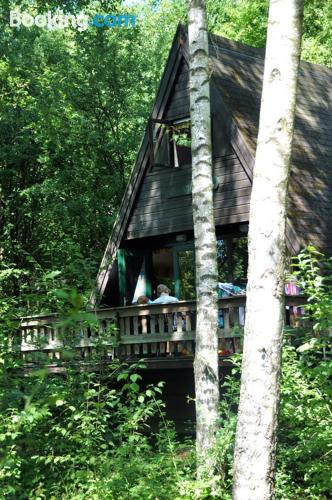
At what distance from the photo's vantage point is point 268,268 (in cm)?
473

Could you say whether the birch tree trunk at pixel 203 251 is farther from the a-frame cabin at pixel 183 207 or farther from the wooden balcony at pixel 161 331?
the a-frame cabin at pixel 183 207

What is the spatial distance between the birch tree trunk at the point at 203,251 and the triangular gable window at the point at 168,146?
729 centimetres

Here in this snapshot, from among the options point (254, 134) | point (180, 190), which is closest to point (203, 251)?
point (254, 134)

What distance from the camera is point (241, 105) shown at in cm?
1546

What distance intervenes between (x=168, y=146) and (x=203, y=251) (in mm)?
8394

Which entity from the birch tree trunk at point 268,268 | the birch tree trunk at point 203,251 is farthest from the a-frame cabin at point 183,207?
the birch tree trunk at point 268,268

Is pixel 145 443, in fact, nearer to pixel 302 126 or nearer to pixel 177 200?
pixel 177 200

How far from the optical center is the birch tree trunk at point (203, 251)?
26.1 feet

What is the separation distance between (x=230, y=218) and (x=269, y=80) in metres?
9.85

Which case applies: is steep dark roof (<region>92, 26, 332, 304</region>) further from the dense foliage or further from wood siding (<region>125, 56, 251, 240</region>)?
the dense foliage

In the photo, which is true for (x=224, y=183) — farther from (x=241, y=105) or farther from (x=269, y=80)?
(x=269, y=80)

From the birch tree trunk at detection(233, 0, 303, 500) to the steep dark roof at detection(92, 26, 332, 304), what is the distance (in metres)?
8.27

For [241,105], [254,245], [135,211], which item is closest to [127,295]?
[135,211]

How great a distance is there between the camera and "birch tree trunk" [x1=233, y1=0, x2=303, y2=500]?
468cm
